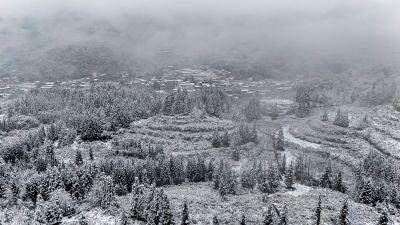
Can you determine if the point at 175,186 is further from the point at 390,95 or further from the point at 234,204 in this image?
the point at 390,95

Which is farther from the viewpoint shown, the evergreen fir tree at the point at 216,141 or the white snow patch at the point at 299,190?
the evergreen fir tree at the point at 216,141

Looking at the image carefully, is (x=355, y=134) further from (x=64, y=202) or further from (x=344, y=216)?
(x=64, y=202)

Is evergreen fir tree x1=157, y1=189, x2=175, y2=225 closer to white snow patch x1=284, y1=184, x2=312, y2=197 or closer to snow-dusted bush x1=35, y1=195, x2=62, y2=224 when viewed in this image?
snow-dusted bush x1=35, y1=195, x2=62, y2=224

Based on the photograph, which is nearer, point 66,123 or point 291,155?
point 291,155

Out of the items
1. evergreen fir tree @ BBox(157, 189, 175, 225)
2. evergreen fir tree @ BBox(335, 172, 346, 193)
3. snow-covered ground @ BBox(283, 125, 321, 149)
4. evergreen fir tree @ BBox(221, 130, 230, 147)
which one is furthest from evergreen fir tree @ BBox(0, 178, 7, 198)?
snow-covered ground @ BBox(283, 125, 321, 149)

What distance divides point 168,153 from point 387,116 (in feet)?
307

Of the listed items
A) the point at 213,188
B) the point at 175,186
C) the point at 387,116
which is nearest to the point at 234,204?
the point at 213,188

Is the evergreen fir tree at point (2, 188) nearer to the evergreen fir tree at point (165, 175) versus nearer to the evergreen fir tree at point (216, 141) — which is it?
the evergreen fir tree at point (165, 175)

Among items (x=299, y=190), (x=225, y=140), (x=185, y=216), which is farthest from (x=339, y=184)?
(x=185, y=216)

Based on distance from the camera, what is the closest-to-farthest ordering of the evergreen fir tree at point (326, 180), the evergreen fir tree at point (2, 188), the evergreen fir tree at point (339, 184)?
1. the evergreen fir tree at point (2, 188)
2. the evergreen fir tree at point (339, 184)
3. the evergreen fir tree at point (326, 180)

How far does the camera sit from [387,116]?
169m

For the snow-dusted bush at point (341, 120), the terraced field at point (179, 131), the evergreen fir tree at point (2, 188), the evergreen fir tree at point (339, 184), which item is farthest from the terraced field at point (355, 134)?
the evergreen fir tree at point (2, 188)

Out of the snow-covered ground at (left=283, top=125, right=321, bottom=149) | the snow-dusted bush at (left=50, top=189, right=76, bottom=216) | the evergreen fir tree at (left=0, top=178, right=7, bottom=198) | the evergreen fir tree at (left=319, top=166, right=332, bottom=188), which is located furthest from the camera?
the snow-covered ground at (left=283, top=125, right=321, bottom=149)

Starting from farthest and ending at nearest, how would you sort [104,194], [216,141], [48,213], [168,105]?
[168,105]
[216,141]
[104,194]
[48,213]
